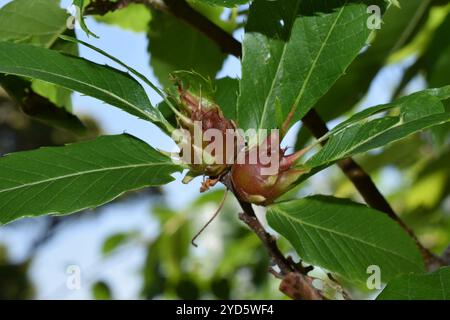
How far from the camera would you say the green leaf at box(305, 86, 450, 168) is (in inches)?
27.3

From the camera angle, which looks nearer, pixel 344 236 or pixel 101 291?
pixel 344 236

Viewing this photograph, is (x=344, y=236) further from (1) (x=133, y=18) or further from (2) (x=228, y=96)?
(1) (x=133, y=18)

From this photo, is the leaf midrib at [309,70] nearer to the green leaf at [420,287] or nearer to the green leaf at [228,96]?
the green leaf at [228,96]

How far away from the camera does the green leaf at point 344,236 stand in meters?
0.80

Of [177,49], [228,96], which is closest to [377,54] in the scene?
[177,49]

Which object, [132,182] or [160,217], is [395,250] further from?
[160,217]

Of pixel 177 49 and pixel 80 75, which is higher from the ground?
pixel 177 49

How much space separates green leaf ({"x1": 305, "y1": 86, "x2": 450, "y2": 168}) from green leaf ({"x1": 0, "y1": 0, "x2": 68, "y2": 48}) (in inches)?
20.3

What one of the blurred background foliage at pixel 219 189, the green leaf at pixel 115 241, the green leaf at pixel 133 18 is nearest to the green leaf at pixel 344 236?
the blurred background foliage at pixel 219 189

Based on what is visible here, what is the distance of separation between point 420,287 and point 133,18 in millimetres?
811

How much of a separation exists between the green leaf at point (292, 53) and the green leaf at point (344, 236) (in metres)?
0.11

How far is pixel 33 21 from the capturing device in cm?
106
